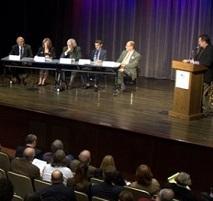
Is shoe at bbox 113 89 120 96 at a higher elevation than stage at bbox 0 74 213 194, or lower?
higher

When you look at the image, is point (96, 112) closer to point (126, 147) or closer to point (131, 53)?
point (126, 147)

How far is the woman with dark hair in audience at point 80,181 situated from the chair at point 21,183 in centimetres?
43

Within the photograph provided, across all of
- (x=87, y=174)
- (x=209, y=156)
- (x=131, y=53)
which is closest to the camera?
(x=87, y=174)

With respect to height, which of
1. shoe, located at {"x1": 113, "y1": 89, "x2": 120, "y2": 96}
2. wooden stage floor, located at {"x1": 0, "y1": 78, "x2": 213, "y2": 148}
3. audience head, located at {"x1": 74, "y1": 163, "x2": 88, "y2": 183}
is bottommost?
audience head, located at {"x1": 74, "y1": 163, "x2": 88, "y2": 183}

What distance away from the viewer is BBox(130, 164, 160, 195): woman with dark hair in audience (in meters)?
5.73

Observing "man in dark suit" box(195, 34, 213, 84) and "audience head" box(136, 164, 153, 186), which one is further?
"man in dark suit" box(195, 34, 213, 84)

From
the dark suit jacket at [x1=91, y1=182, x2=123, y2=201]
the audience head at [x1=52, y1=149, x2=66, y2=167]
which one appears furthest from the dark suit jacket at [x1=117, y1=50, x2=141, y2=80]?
the dark suit jacket at [x1=91, y1=182, x2=123, y2=201]

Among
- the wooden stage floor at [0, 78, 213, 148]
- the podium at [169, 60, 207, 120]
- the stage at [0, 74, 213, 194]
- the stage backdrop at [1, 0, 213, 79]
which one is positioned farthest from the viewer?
the stage backdrop at [1, 0, 213, 79]

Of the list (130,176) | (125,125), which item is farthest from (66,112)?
(130,176)

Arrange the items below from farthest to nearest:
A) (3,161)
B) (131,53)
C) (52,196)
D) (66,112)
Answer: (131,53) < (66,112) < (3,161) < (52,196)

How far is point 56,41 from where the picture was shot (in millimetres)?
14570

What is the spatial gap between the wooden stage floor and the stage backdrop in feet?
4.87

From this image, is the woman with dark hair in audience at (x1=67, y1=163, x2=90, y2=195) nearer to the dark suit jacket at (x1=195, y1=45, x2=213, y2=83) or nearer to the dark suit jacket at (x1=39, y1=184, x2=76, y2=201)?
the dark suit jacket at (x1=39, y1=184, x2=76, y2=201)

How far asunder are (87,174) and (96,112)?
336 cm
